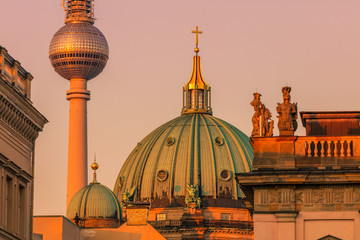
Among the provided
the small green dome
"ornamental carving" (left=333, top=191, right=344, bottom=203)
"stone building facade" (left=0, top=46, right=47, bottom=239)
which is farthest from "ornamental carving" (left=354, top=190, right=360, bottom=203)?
the small green dome

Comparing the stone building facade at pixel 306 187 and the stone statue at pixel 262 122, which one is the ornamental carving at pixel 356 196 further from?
the stone statue at pixel 262 122

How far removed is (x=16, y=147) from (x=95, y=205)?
99554mm

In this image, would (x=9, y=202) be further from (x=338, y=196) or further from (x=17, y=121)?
(x=338, y=196)

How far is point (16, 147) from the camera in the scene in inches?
2650

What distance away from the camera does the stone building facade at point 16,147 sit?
64688 mm

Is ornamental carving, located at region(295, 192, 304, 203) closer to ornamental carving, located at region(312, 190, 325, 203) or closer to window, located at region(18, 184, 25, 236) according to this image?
ornamental carving, located at region(312, 190, 325, 203)

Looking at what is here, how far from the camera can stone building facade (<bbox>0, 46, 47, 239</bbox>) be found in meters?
64.7

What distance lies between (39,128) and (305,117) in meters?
10.2

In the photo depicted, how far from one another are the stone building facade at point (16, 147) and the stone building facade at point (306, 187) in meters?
8.18

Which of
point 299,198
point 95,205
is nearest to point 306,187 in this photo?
point 299,198

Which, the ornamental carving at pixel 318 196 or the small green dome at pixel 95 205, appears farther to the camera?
the small green dome at pixel 95 205

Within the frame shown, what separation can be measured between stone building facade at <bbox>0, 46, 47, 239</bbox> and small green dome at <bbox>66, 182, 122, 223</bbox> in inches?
3641

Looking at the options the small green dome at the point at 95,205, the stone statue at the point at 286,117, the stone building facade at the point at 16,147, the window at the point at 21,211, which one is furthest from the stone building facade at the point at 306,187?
the small green dome at the point at 95,205

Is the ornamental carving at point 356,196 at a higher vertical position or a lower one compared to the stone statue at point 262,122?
lower
